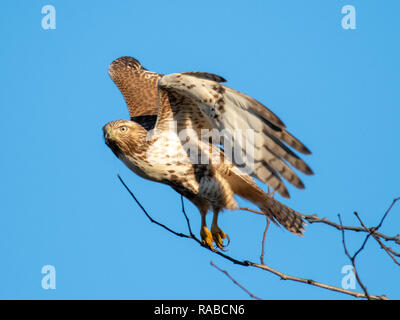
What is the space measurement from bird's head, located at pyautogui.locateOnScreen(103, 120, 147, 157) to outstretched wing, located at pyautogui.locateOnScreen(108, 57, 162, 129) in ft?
2.27

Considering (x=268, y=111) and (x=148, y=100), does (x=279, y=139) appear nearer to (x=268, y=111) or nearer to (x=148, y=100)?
(x=268, y=111)

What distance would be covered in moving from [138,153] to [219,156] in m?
0.90

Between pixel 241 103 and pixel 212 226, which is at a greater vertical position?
pixel 241 103

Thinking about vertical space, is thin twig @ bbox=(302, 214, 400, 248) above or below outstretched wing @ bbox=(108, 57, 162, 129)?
below

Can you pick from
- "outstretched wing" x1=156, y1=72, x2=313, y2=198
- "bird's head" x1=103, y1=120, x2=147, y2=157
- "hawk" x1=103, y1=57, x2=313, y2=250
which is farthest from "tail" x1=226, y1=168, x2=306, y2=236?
"bird's head" x1=103, y1=120, x2=147, y2=157

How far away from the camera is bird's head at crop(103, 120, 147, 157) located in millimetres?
6062

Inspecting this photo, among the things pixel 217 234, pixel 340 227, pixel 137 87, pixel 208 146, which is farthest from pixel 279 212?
pixel 137 87

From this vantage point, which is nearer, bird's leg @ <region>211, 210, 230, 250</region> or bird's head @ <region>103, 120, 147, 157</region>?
bird's head @ <region>103, 120, 147, 157</region>

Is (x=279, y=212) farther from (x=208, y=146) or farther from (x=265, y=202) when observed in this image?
(x=208, y=146)

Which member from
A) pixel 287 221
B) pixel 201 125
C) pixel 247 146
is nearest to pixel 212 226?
pixel 287 221

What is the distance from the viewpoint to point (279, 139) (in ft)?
16.8

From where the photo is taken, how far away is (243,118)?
5336 mm

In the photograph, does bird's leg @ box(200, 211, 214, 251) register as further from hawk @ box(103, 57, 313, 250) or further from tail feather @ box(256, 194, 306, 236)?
tail feather @ box(256, 194, 306, 236)
